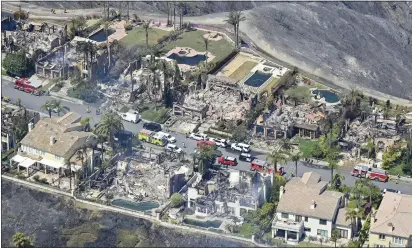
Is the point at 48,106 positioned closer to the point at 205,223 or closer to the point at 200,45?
the point at 200,45

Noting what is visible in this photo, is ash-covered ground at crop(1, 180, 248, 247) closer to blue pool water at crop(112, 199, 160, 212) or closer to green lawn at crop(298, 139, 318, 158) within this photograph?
blue pool water at crop(112, 199, 160, 212)

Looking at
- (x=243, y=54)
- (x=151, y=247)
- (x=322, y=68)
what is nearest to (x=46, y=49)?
(x=243, y=54)

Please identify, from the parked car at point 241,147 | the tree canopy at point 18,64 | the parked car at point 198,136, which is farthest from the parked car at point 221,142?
the tree canopy at point 18,64

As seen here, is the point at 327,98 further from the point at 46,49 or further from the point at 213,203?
the point at 46,49

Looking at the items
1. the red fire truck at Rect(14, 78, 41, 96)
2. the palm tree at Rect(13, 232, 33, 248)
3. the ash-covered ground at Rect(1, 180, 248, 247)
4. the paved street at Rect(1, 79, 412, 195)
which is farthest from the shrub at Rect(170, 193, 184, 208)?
the red fire truck at Rect(14, 78, 41, 96)

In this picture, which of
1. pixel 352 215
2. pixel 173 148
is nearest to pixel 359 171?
pixel 352 215

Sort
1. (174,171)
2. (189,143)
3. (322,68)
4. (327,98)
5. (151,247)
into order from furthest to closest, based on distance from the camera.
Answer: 1. (322,68)
2. (327,98)
3. (189,143)
4. (174,171)
5. (151,247)
